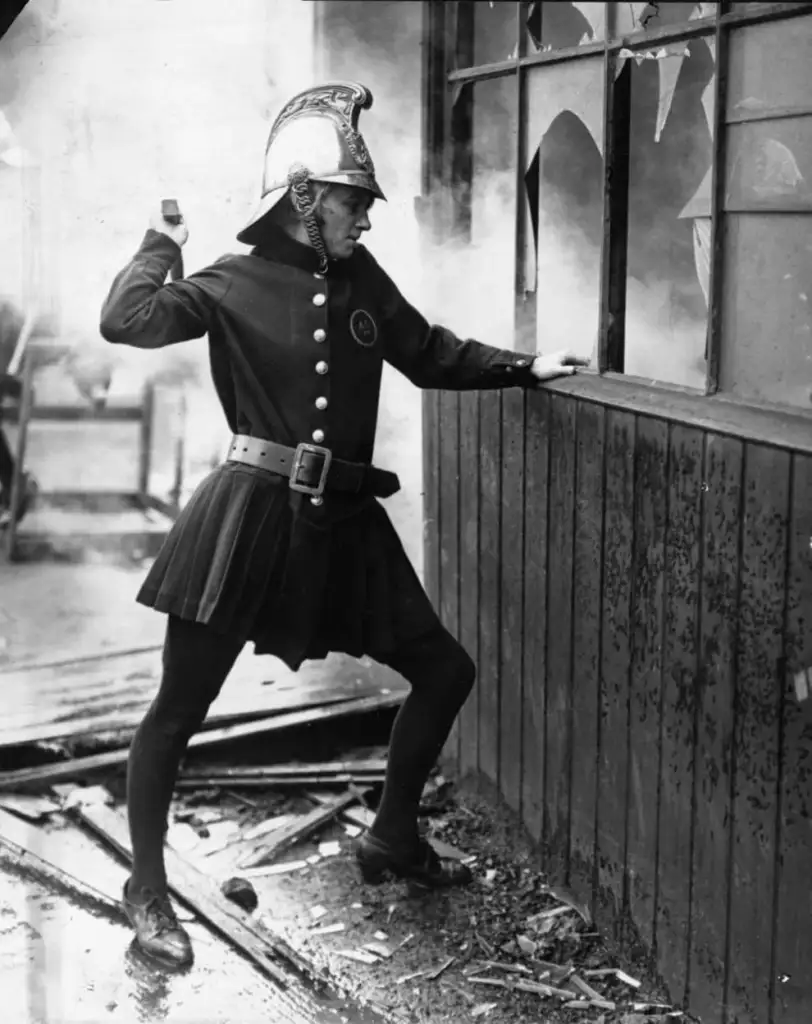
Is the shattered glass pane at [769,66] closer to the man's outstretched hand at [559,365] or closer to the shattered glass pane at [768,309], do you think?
the shattered glass pane at [768,309]

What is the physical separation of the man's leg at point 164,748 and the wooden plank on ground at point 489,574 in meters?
1.10

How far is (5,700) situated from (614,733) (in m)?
2.71

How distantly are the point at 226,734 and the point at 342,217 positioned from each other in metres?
2.32

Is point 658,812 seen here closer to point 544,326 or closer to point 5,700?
point 544,326

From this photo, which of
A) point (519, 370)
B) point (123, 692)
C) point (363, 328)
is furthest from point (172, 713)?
point (123, 692)

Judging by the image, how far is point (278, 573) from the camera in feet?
13.0

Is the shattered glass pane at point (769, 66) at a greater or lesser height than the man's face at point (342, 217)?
greater

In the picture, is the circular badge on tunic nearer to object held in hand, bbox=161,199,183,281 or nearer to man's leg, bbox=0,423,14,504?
object held in hand, bbox=161,199,183,281

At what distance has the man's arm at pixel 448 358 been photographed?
4133mm

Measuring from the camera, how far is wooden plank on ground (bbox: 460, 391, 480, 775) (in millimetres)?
4844

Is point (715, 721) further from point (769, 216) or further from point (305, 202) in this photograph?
point (305, 202)

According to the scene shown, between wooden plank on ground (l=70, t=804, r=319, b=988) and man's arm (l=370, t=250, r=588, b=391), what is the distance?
1691 mm

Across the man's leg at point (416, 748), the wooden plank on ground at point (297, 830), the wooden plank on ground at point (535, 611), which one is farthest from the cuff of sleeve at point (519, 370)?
the wooden plank on ground at point (297, 830)

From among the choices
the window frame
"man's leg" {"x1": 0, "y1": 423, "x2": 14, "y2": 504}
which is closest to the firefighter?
the window frame
